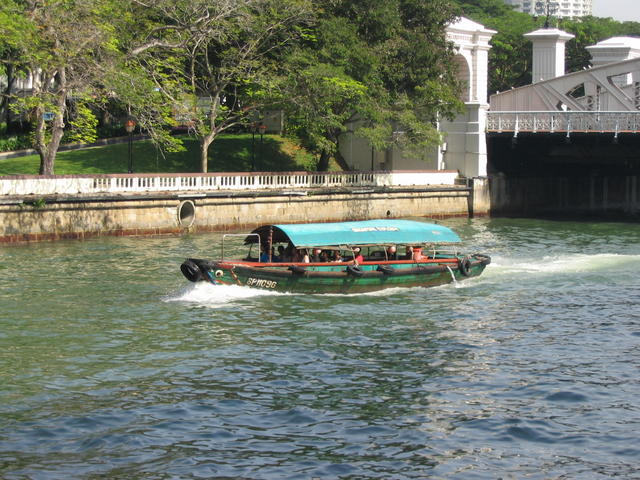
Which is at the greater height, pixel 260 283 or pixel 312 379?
pixel 260 283

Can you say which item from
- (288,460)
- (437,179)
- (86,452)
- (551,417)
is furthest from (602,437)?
(437,179)

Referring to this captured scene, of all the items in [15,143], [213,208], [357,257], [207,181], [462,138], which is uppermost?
[462,138]

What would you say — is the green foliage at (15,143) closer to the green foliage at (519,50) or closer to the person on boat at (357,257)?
the person on boat at (357,257)

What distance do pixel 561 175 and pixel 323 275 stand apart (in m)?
37.3

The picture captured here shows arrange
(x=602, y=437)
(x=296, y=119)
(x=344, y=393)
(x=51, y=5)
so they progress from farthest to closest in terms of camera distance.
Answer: (x=296, y=119), (x=51, y=5), (x=344, y=393), (x=602, y=437)

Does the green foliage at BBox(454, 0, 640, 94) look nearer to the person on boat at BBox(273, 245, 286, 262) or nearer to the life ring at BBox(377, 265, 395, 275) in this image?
the life ring at BBox(377, 265, 395, 275)

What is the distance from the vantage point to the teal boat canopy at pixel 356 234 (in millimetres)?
30609

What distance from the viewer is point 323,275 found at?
99.1ft

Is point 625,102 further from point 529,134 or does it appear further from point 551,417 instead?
point 551,417

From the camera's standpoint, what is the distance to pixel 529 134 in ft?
192

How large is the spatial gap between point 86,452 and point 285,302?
13.1 meters

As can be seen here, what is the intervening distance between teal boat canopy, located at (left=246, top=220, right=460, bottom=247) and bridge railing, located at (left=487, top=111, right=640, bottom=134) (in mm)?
24179

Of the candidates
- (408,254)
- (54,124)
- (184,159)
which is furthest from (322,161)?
A: (408,254)

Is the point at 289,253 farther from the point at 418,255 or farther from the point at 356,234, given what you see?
the point at 418,255
